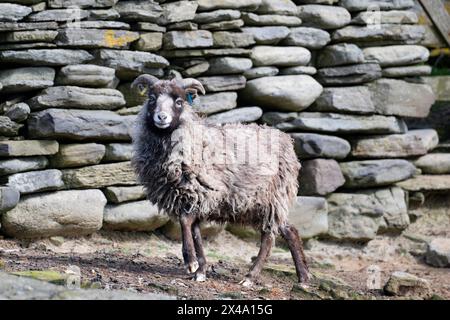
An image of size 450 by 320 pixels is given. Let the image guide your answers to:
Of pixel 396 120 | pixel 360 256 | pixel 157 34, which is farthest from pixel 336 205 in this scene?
pixel 157 34

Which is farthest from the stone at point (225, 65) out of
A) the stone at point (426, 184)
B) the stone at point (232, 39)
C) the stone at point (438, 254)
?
the stone at point (438, 254)

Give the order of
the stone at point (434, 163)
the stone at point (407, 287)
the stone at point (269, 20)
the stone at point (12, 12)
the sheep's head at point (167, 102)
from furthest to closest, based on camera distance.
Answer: the stone at point (434, 163) → the stone at point (269, 20) → the stone at point (12, 12) → the stone at point (407, 287) → the sheep's head at point (167, 102)

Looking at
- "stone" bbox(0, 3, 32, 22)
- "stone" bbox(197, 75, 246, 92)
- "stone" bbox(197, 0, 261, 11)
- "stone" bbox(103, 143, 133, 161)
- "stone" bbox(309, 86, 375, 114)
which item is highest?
"stone" bbox(0, 3, 32, 22)

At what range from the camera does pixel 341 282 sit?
325 inches

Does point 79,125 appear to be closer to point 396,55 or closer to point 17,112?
point 17,112

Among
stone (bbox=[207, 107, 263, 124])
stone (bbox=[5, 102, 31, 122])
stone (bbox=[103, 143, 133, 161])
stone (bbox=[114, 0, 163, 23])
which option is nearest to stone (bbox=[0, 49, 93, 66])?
stone (bbox=[5, 102, 31, 122])

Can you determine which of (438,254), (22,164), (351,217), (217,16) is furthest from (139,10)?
(438,254)

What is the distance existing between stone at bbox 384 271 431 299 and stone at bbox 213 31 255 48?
345cm

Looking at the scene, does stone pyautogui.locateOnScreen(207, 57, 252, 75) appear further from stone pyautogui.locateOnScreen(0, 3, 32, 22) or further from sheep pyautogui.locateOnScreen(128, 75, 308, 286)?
stone pyautogui.locateOnScreen(0, 3, 32, 22)

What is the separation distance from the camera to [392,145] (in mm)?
10828

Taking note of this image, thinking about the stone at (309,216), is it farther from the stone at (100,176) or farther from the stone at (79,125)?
the stone at (79,125)

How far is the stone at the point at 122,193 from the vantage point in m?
8.95

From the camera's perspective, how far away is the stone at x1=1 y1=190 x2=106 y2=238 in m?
8.37

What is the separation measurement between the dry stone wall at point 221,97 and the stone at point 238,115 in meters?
0.02
